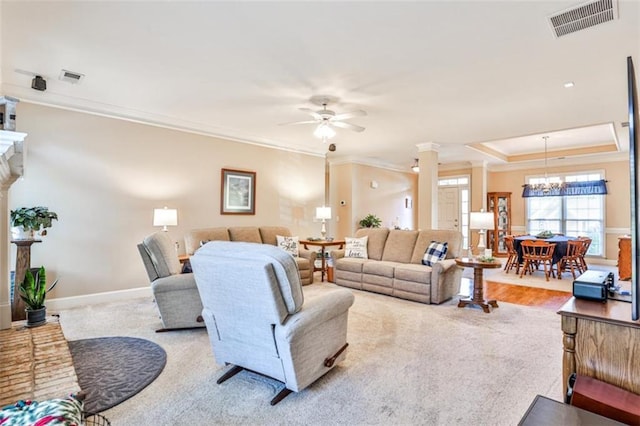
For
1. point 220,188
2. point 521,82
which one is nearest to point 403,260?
point 521,82

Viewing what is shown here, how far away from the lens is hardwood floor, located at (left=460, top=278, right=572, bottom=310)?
4.45 m

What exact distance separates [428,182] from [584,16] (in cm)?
420

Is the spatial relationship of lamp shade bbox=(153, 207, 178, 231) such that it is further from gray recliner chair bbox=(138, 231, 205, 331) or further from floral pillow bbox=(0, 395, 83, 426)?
floral pillow bbox=(0, 395, 83, 426)

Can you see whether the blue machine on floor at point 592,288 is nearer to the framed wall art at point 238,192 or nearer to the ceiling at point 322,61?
the ceiling at point 322,61

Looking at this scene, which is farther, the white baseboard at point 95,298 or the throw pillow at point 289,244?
the throw pillow at point 289,244

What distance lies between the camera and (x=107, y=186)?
429 cm

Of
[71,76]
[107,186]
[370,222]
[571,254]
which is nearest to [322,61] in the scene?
[71,76]

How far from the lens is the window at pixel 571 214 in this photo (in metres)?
7.85

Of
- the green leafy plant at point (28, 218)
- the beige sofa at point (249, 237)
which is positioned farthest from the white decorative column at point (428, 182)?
the green leafy plant at point (28, 218)

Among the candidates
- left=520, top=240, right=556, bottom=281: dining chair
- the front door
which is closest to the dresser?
left=520, top=240, right=556, bottom=281: dining chair

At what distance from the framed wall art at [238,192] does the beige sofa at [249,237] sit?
429mm

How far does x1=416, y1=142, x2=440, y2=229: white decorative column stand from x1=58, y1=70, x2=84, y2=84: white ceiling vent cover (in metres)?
5.48

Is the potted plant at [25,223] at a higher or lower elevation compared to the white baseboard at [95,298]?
higher

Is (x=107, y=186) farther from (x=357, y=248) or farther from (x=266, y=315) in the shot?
(x=357, y=248)
